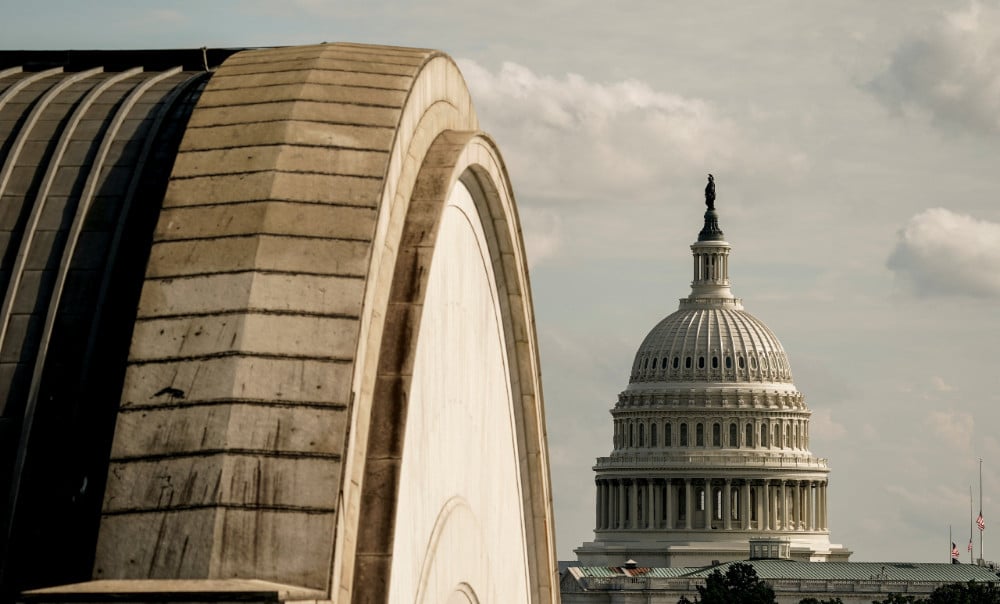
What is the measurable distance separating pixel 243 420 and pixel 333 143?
3.30m

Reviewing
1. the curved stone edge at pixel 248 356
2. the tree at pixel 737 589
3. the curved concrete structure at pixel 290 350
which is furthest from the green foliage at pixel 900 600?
the curved stone edge at pixel 248 356

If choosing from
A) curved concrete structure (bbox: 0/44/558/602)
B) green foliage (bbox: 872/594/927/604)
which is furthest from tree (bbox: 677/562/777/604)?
curved concrete structure (bbox: 0/44/558/602)

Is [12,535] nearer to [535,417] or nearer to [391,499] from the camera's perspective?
[391,499]

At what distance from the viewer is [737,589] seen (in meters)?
191

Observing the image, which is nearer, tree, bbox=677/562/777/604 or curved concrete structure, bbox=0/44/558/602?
curved concrete structure, bbox=0/44/558/602

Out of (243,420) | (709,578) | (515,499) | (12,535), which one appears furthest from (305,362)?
(709,578)

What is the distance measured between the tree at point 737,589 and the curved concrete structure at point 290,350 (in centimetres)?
16287

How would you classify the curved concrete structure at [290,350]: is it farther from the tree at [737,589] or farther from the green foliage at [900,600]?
the tree at [737,589]

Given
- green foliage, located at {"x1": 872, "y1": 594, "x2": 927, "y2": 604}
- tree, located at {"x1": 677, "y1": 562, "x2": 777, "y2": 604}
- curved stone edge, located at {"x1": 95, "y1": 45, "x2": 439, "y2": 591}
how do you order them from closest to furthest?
curved stone edge, located at {"x1": 95, "y1": 45, "x2": 439, "y2": 591} → green foliage, located at {"x1": 872, "y1": 594, "x2": 927, "y2": 604} → tree, located at {"x1": 677, "y1": 562, "x2": 777, "y2": 604}

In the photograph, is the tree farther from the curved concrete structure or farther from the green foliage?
the curved concrete structure

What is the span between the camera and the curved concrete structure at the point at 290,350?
1822cm

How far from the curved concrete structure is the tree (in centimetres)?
16287

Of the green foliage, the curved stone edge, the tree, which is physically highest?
the tree

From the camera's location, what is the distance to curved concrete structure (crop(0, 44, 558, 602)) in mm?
18219
